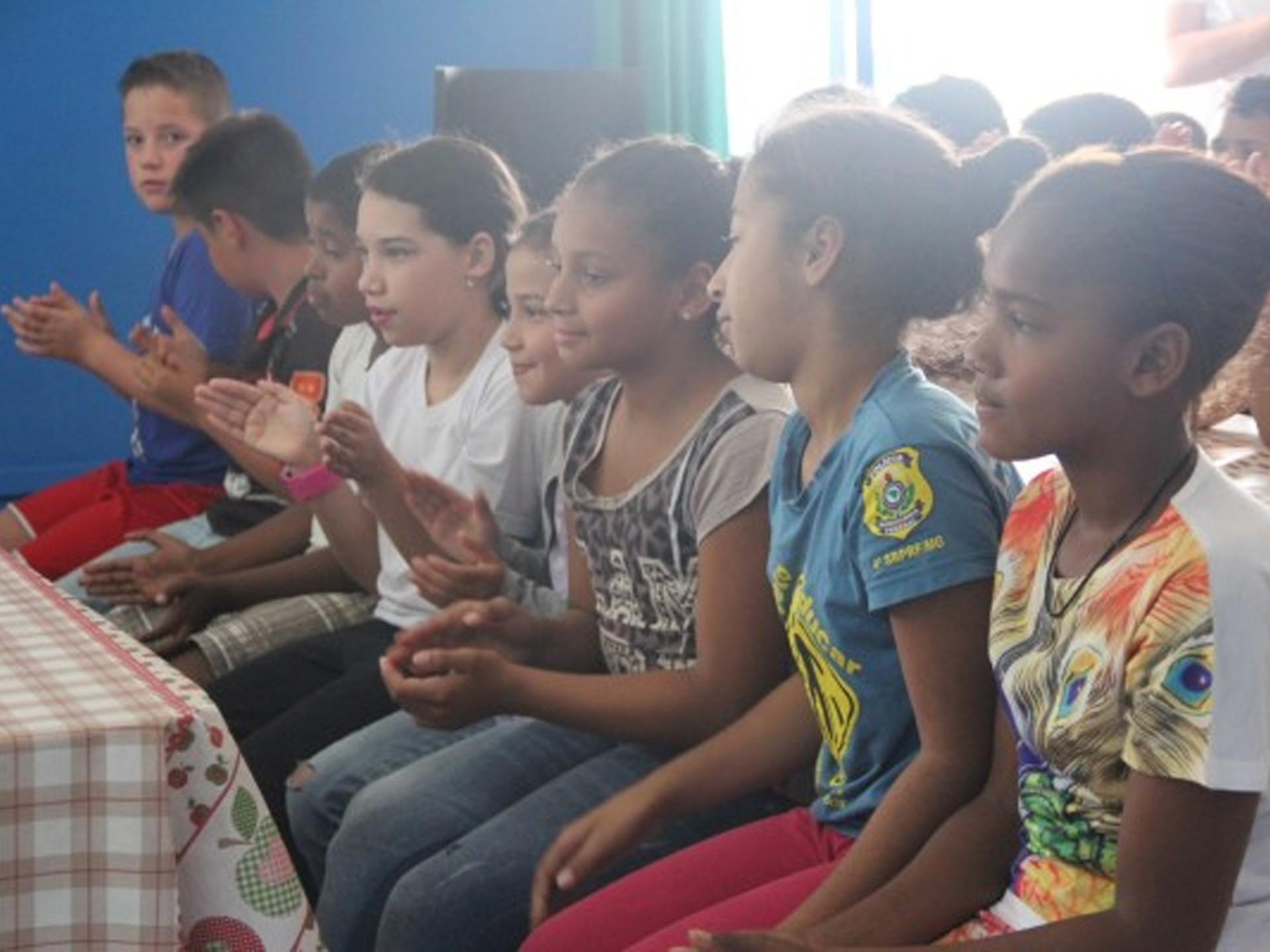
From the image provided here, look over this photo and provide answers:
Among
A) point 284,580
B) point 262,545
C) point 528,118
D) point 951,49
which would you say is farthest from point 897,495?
point 951,49

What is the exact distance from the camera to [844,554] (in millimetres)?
1398

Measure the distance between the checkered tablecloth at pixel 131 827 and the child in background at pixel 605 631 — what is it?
1.12 ft

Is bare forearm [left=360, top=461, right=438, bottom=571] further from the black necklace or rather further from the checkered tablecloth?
the black necklace

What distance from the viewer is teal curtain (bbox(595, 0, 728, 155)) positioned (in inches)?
177

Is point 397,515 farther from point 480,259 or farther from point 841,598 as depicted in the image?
point 841,598

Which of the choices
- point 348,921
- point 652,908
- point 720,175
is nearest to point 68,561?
point 348,921

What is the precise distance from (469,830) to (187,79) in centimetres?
216

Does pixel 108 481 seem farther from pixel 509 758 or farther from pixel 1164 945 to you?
pixel 1164 945

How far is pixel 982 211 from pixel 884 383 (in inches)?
6.3

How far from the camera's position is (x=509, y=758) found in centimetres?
178

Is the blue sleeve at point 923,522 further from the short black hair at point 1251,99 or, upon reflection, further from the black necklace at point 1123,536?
the short black hair at point 1251,99

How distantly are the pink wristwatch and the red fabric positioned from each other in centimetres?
89

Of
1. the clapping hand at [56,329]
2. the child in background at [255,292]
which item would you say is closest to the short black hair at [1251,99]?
the child in background at [255,292]

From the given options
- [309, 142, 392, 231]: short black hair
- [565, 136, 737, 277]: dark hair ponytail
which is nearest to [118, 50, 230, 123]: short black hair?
[309, 142, 392, 231]: short black hair
